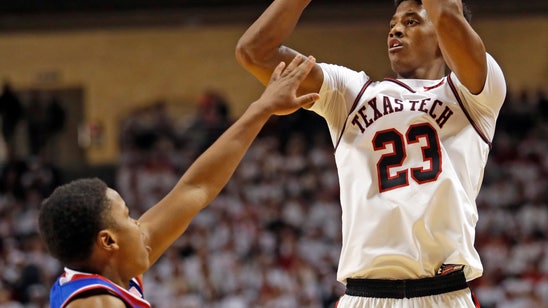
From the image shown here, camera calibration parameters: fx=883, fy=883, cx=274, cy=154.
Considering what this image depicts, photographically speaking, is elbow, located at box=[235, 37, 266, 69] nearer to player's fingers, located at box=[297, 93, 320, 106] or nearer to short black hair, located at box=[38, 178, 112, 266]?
player's fingers, located at box=[297, 93, 320, 106]

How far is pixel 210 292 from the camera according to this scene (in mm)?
11289

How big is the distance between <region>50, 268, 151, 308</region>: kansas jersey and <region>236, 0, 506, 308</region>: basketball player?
1.21m

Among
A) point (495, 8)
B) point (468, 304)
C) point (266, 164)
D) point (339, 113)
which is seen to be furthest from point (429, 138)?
point (495, 8)

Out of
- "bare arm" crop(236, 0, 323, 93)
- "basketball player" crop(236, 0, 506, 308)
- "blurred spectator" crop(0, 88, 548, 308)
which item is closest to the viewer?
"basketball player" crop(236, 0, 506, 308)

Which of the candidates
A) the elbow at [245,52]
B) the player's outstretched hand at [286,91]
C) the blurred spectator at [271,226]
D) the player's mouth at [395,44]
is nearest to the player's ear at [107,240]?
the player's outstretched hand at [286,91]

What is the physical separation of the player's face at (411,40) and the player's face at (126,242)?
1.60 metres

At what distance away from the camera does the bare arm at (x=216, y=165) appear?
3395mm

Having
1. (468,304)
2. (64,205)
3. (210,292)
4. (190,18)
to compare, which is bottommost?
(210,292)

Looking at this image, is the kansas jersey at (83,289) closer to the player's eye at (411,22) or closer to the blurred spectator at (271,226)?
the player's eye at (411,22)

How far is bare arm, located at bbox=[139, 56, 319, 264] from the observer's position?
11.1ft

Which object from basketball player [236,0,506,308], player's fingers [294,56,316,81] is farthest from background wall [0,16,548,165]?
player's fingers [294,56,316,81]

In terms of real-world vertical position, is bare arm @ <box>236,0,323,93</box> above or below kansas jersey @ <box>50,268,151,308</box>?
above

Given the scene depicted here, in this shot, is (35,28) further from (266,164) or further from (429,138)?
(429,138)

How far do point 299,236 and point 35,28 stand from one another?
21.4ft
